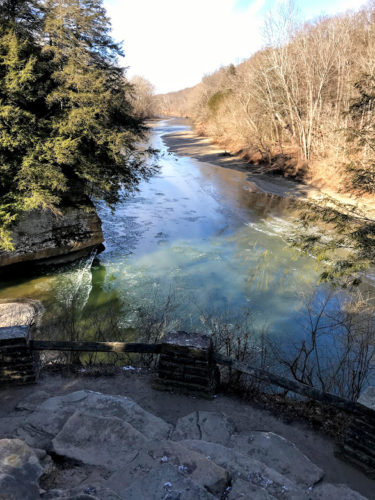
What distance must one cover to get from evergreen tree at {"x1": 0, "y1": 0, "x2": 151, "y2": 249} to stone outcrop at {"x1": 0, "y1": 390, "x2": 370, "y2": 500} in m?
8.81

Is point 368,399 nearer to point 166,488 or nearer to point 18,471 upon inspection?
point 166,488

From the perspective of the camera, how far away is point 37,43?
13.3m

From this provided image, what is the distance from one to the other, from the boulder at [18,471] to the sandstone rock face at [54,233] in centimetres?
1109

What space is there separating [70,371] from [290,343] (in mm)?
6566

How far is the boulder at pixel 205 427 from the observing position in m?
4.14

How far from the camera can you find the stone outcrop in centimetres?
267

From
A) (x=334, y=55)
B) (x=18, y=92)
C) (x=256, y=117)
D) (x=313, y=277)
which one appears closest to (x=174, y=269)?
(x=313, y=277)

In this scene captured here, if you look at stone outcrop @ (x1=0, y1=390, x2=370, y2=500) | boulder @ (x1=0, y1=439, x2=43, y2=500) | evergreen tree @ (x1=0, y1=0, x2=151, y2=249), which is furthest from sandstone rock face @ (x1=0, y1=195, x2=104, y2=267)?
boulder @ (x1=0, y1=439, x2=43, y2=500)

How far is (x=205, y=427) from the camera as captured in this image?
4.31m

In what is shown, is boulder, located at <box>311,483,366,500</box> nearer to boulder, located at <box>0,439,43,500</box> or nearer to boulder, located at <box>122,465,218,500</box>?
boulder, located at <box>122,465,218,500</box>

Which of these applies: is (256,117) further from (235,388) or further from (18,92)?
(235,388)

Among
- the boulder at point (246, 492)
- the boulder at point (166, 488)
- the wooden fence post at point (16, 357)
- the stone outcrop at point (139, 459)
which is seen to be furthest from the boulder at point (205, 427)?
the wooden fence post at point (16, 357)

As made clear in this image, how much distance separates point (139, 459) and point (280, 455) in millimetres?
1685

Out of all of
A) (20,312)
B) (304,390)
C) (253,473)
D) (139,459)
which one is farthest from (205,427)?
(20,312)
